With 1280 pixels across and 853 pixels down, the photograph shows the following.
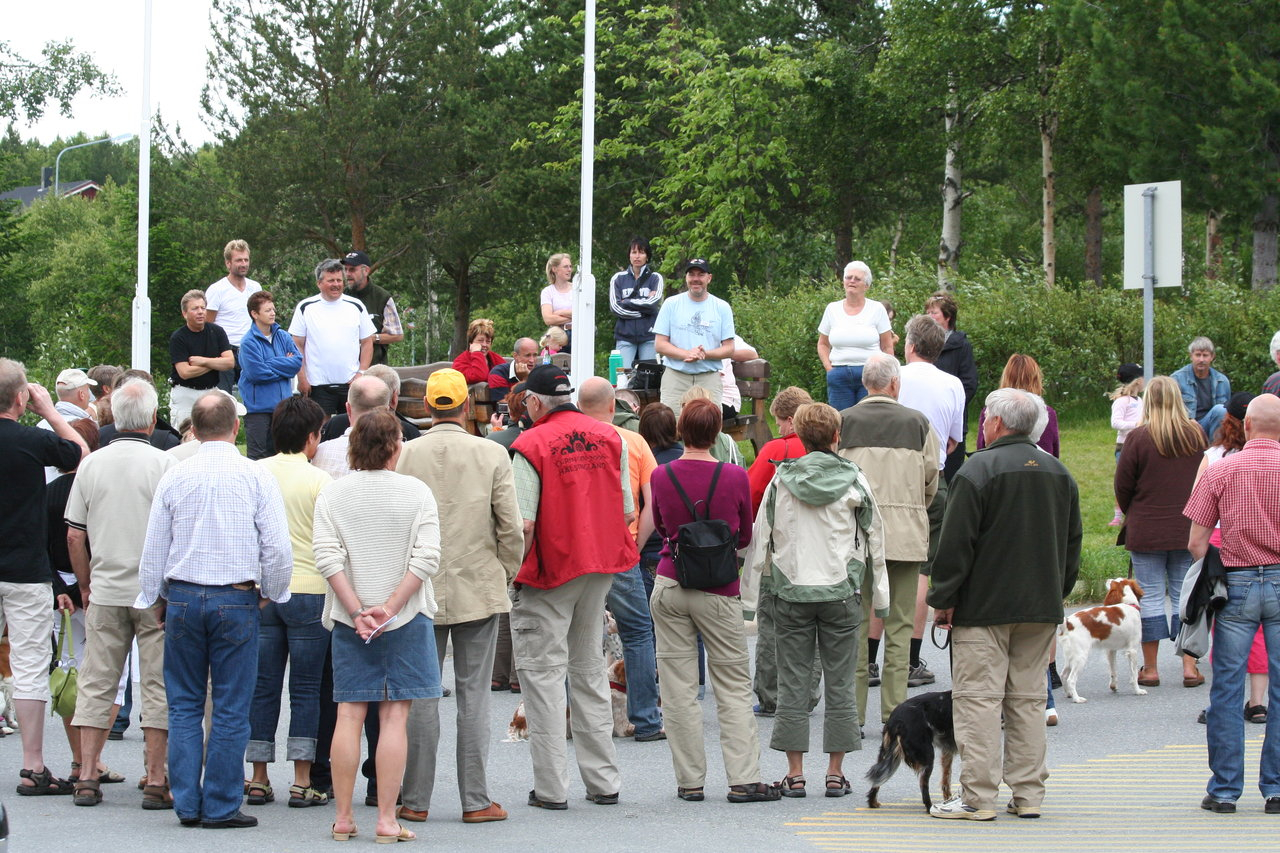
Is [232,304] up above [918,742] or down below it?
above

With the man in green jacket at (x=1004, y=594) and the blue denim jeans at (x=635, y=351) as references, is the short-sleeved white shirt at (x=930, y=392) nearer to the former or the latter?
the man in green jacket at (x=1004, y=594)

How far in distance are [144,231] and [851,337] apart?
27.4 ft

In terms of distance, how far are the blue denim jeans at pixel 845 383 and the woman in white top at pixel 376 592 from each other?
7281 millimetres

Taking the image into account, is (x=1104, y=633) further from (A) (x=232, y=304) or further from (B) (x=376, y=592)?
(A) (x=232, y=304)

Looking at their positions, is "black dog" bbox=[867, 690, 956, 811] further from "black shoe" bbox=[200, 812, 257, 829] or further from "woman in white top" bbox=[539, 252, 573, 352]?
"woman in white top" bbox=[539, 252, 573, 352]

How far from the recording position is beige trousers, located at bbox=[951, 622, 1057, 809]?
7305 millimetres

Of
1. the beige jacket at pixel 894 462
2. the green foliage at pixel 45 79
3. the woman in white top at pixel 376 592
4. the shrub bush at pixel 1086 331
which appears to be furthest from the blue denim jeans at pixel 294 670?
the green foliage at pixel 45 79

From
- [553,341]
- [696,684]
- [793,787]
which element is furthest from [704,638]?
[553,341]

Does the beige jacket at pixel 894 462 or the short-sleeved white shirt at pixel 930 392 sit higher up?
the short-sleeved white shirt at pixel 930 392

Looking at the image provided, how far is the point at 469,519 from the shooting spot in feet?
23.6

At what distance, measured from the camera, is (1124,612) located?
10.1 metres

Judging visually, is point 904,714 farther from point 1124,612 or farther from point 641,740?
point 1124,612

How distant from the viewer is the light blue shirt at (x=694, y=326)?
13.8 m

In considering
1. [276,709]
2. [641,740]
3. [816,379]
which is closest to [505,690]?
[641,740]
